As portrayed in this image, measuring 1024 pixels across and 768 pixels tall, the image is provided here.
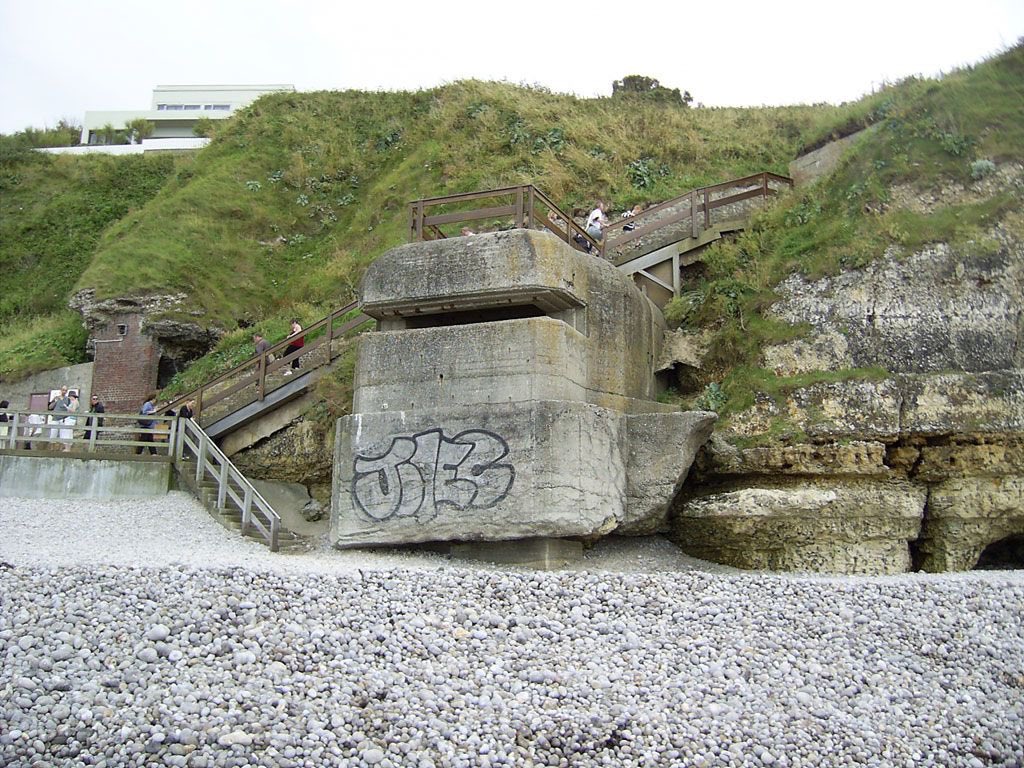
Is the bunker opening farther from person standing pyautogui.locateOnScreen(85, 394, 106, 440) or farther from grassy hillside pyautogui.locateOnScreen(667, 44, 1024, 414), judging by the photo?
person standing pyautogui.locateOnScreen(85, 394, 106, 440)

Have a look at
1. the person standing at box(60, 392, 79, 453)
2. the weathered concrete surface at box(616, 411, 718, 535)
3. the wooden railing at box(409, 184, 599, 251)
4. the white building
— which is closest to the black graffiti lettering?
the weathered concrete surface at box(616, 411, 718, 535)

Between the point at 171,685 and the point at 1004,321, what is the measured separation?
39.4 feet

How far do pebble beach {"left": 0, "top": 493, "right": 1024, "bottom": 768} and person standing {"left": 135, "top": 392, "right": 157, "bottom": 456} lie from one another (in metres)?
5.04

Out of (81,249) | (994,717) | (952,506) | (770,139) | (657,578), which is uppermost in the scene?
(770,139)

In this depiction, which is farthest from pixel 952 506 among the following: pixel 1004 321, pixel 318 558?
pixel 318 558

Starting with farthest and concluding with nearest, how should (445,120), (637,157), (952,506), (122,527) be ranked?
(445,120), (637,157), (122,527), (952,506)

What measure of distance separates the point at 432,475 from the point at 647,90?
17.7 m

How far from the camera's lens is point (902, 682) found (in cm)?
946

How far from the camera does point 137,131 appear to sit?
39.1 metres

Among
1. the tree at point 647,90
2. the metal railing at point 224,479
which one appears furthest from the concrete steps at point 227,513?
the tree at point 647,90

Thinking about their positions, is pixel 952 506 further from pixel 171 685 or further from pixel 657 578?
pixel 171 685

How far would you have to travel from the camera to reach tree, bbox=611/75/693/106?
27172 millimetres

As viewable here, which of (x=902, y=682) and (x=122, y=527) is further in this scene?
(x=122, y=527)

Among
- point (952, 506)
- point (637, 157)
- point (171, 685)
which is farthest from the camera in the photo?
point (637, 157)
